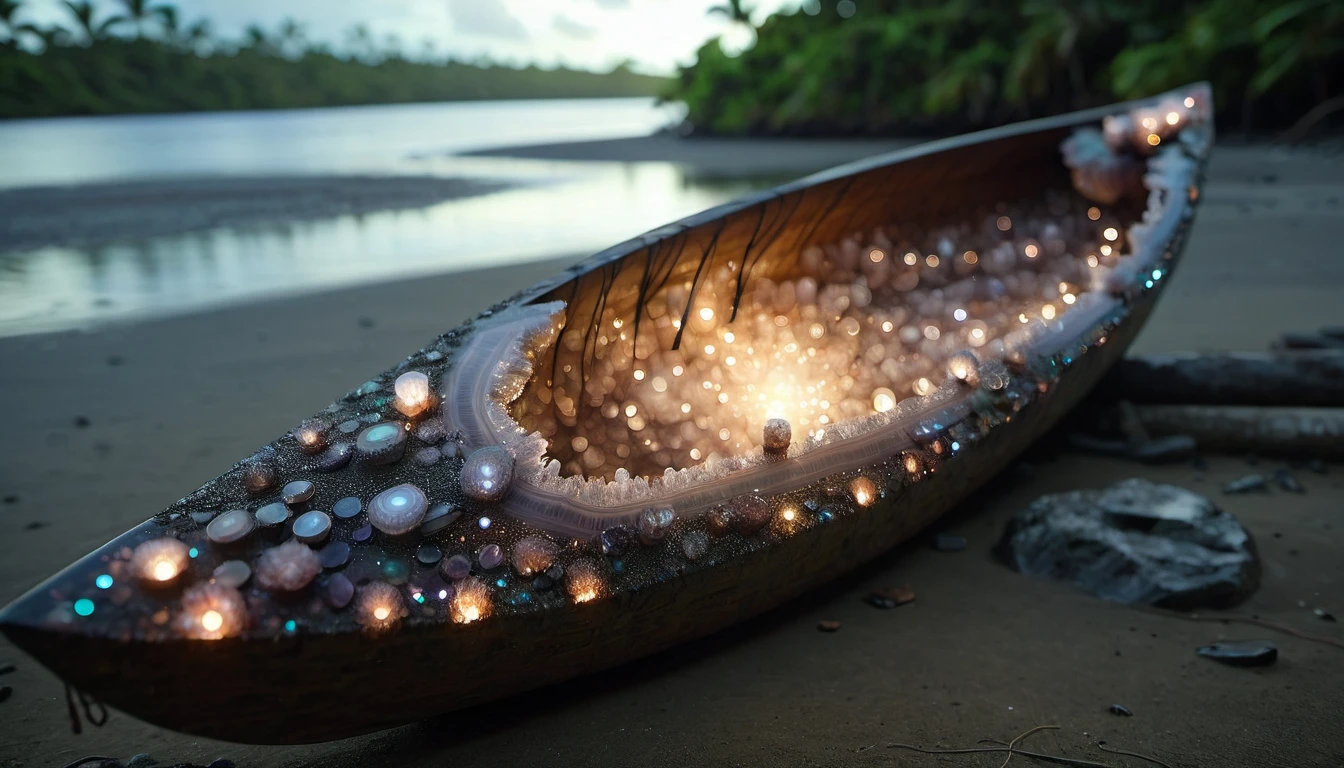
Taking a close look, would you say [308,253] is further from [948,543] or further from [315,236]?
[948,543]

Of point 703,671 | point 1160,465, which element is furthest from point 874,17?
point 703,671

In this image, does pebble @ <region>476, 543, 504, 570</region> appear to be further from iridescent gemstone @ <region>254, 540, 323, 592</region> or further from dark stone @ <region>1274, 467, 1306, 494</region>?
dark stone @ <region>1274, 467, 1306, 494</region>

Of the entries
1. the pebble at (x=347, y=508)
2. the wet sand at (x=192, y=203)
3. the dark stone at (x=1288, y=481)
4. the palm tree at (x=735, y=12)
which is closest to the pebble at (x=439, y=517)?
the pebble at (x=347, y=508)

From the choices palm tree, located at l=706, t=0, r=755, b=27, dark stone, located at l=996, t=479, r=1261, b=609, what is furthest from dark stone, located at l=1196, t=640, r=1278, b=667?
palm tree, located at l=706, t=0, r=755, b=27

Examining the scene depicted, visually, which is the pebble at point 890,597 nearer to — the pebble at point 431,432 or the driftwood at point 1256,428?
the pebble at point 431,432

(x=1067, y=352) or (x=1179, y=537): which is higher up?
(x=1067, y=352)

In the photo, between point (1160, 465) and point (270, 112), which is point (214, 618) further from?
point (270, 112)
